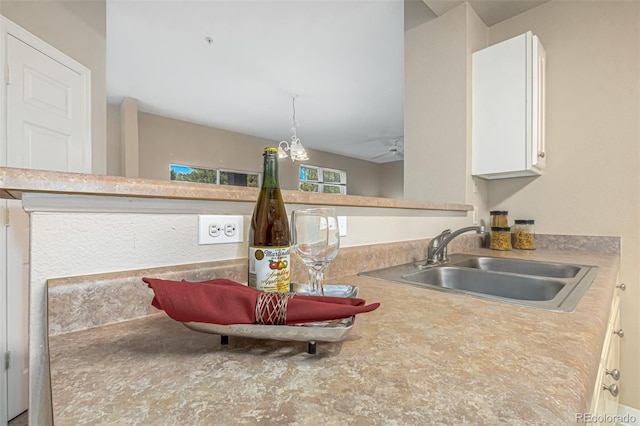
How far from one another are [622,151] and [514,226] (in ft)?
1.98

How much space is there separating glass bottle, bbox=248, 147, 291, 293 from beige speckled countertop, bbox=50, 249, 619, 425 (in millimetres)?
140

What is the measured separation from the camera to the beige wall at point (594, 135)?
4.91 feet

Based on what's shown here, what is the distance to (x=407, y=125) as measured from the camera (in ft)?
6.48

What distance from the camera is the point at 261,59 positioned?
109 inches

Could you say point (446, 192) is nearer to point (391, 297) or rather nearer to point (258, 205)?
point (391, 297)

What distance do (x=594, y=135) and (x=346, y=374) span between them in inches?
78.5

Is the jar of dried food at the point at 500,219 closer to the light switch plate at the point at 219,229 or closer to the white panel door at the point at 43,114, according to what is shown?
the light switch plate at the point at 219,229

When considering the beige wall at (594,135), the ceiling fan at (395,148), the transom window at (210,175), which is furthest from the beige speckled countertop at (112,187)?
the ceiling fan at (395,148)

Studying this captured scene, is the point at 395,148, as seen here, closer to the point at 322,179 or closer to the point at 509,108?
the point at 322,179

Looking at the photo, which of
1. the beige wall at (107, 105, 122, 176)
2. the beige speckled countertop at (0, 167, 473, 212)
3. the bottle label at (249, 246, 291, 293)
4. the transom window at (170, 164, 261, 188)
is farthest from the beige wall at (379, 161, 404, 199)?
the bottle label at (249, 246, 291, 293)

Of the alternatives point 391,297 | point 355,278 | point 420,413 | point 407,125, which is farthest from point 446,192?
point 420,413

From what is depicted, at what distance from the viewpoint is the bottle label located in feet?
1.93

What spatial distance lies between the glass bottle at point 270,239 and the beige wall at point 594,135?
1775 millimetres

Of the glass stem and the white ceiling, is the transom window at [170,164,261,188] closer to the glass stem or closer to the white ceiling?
the white ceiling
